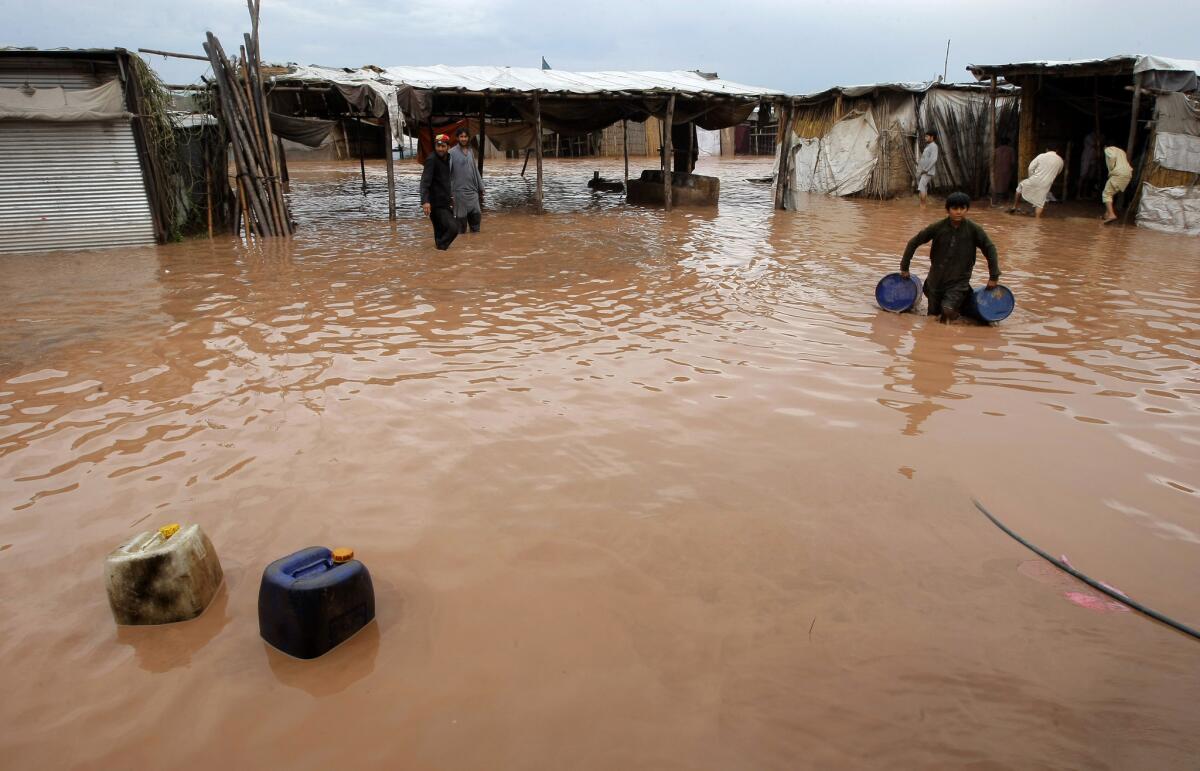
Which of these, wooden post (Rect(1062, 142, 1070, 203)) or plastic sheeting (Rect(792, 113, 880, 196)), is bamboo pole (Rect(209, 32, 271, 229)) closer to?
plastic sheeting (Rect(792, 113, 880, 196))

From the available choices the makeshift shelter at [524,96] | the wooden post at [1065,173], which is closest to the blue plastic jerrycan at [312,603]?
the makeshift shelter at [524,96]

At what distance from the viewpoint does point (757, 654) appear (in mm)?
2512

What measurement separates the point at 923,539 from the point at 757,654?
1.12 m

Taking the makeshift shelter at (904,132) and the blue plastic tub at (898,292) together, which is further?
the makeshift shelter at (904,132)

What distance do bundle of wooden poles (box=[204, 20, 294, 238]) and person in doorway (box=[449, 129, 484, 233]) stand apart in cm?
308

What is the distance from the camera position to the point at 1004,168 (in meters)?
16.0

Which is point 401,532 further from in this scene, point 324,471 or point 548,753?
point 548,753

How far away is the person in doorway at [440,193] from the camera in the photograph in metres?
8.98

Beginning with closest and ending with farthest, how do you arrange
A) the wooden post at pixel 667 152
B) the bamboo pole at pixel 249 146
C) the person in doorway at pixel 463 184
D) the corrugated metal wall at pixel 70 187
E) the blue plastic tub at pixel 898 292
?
the blue plastic tub at pixel 898 292, the person in doorway at pixel 463 184, the corrugated metal wall at pixel 70 187, the bamboo pole at pixel 249 146, the wooden post at pixel 667 152

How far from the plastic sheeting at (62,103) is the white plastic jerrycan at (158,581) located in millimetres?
9539

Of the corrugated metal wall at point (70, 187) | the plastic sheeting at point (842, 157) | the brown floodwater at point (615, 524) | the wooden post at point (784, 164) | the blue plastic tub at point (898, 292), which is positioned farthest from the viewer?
the plastic sheeting at point (842, 157)

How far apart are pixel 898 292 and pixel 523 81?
9986mm

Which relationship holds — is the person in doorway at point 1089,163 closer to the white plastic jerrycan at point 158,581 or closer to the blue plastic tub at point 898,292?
the blue plastic tub at point 898,292

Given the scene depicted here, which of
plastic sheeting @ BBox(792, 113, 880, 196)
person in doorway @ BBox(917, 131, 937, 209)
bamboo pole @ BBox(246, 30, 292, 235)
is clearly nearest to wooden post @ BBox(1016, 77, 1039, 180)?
person in doorway @ BBox(917, 131, 937, 209)
